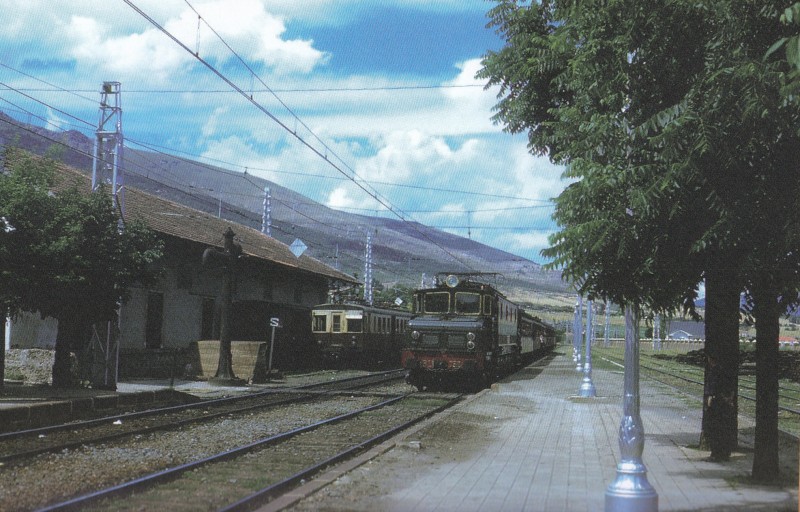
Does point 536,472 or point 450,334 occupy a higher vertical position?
point 450,334

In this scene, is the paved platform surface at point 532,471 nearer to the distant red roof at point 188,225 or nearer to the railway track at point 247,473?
the railway track at point 247,473

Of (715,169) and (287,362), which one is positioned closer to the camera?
(715,169)

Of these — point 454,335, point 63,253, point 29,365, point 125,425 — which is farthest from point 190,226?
point 125,425

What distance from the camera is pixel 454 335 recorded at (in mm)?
24391

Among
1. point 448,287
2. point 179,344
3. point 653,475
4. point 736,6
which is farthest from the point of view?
point 179,344

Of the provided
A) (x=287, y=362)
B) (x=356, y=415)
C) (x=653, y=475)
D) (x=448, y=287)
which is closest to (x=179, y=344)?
(x=287, y=362)

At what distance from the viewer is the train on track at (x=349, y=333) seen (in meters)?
37.3

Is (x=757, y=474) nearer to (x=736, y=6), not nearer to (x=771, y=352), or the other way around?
(x=771, y=352)

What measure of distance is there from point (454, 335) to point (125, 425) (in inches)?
445

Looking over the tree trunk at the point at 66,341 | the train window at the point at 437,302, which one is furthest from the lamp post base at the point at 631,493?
the train window at the point at 437,302

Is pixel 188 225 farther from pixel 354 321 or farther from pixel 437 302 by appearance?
pixel 437 302

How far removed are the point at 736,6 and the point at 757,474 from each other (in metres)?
4.98

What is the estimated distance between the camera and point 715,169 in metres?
8.90

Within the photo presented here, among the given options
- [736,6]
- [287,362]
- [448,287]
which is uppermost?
[736,6]
